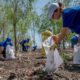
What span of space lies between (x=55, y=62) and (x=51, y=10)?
47.9 inches

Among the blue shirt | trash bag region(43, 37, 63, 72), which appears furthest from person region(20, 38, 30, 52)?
the blue shirt

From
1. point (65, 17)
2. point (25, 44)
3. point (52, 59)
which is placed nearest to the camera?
point (65, 17)

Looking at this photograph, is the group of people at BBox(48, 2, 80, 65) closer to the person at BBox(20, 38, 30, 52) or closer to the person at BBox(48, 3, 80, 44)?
the person at BBox(48, 3, 80, 44)

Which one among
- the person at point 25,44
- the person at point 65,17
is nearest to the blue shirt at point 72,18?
the person at point 65,17

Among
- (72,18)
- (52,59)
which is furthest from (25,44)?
(72,18)

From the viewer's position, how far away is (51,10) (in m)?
4.53

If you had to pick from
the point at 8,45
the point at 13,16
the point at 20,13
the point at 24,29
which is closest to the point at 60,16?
the point at 8,45

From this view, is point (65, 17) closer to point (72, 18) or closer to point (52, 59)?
point (72, 18)

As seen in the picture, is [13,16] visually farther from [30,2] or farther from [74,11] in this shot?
[74,11]

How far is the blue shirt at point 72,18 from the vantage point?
4.54m

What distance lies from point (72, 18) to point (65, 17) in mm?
132

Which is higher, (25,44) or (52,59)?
(25,44)

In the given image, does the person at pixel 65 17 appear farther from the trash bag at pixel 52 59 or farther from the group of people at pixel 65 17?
the trash bag at pixel 52 59

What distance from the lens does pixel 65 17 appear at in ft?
14.9
